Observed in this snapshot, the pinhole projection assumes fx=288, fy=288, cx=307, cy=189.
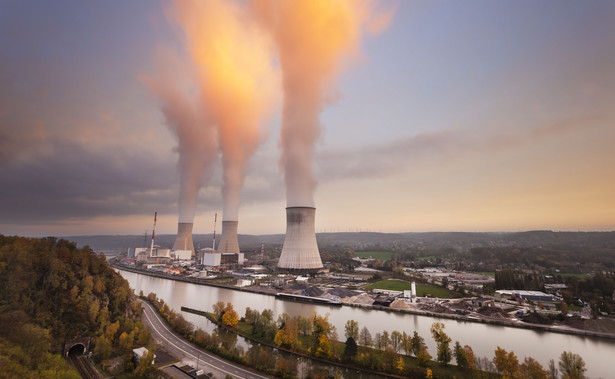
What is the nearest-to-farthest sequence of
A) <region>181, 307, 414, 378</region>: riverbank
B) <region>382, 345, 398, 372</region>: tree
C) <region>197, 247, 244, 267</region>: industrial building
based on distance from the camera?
<region>382, 345, 398, 372</region>: tree, <region>181, 307, 414, 378</region>: riverbank, <region>197, 247, 244, 267</region>: industrial building

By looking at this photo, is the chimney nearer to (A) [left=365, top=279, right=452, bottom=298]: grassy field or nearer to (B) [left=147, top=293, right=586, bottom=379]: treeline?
(A) [left=365, top=279, right=452, bottom=298]: grassy field

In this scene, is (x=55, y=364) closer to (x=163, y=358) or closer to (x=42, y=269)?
(x=163, y=358)

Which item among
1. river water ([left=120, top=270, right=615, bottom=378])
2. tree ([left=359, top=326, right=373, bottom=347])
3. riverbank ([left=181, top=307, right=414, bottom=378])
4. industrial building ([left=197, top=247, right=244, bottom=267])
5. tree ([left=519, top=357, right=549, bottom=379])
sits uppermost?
industrial building ([left=197, top=247, right=244, bottom=267])

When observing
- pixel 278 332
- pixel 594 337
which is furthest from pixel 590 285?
pixel 278 332

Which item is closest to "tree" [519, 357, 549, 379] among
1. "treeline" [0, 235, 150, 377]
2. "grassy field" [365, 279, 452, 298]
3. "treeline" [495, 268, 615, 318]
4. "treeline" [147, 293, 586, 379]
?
"treeline" [147, 293, 586, 379]

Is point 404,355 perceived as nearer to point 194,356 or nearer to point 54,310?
point 194,356
